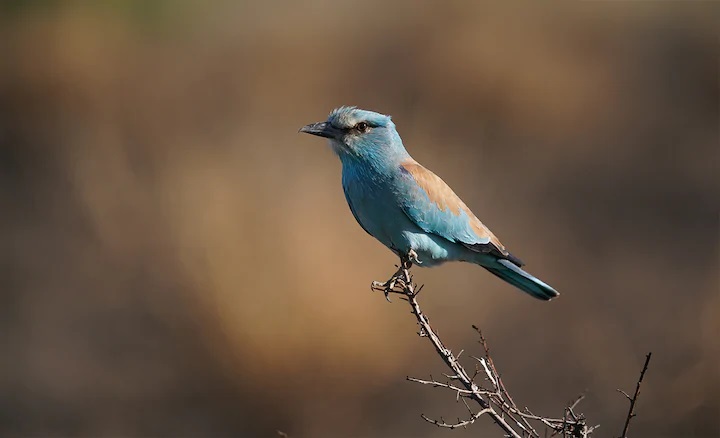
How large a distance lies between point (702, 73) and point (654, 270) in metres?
2.90

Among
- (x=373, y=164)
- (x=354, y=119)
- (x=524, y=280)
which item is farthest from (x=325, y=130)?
(x=524, y=280)

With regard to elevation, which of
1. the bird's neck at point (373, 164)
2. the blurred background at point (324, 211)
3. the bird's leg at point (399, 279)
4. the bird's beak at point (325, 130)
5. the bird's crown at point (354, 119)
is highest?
the blurred background at point (324, 211)

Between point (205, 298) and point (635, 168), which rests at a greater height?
point (635, 168)

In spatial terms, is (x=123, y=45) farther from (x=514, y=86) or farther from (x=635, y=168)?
(x=635, y=168)

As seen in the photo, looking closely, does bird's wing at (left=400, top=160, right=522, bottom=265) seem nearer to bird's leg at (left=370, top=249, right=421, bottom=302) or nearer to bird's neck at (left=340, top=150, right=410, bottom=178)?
bird's neck at (left=340, top=150, right=410, bottom=178)

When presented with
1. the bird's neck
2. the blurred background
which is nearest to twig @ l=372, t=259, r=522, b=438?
the bird's neck

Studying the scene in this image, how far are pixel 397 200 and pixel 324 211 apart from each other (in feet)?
14.0

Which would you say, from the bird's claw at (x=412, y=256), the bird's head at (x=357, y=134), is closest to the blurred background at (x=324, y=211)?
the bird's head at (x=357, y=134)

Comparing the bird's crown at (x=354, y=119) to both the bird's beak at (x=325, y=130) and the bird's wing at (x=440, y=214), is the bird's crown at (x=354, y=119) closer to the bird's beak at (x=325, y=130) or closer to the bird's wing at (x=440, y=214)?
the bird's beak at (x=325, y=130)

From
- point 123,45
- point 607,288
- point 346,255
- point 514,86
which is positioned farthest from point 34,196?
point 607,288

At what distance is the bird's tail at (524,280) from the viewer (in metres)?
5.09

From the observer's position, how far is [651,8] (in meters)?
12.2

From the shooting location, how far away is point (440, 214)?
4859 millimetres

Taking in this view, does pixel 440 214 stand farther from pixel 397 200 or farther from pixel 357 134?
pixel 357 134
